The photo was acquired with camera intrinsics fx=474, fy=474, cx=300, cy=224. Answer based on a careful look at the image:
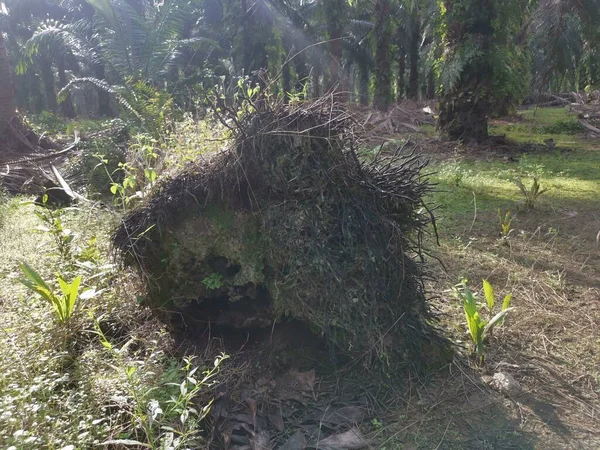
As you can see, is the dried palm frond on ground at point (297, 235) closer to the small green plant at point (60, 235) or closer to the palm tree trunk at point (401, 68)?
the small green plant at point (60, 235)

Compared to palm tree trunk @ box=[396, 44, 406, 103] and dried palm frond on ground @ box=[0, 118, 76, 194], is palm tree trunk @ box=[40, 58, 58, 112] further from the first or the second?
palm tree trunk @ box=[396, 44, 406, 103]

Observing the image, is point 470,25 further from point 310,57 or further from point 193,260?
point 310,57

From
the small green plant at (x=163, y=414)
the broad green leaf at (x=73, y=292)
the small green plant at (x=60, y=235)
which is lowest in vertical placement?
the small green plant at (x=163, y=414)

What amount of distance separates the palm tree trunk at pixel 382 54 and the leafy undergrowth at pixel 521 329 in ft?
37.1

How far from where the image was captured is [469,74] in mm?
8797

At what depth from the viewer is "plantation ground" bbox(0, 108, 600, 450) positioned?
84.8 inches

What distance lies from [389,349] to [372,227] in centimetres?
65

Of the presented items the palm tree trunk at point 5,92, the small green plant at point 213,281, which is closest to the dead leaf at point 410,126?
the palm tree trunk at point 5,92

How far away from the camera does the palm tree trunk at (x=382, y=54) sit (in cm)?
1675

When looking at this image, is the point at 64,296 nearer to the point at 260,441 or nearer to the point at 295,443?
the point at 260,441

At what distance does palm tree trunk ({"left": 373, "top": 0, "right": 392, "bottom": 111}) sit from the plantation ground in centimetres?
1375

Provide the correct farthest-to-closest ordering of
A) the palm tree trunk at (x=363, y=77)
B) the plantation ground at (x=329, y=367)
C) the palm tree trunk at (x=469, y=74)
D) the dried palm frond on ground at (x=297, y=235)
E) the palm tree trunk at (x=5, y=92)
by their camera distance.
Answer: the palm tree trunk at (x=363, y=77) < the palm tree trunk at (x=5, y=92) < the palm tree trunk at (x=469, y=74) < the dried palm frond on ground at (x=297, y=235) < the plantation ground at (x=329, y=367)

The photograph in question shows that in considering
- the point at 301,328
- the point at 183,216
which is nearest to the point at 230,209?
the point at 183,216

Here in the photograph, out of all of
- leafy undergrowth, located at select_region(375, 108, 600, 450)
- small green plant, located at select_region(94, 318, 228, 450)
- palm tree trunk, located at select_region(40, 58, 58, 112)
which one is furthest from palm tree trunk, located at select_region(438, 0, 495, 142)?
palm tree trunk, located at select_region(40, 58, 58, 112)
